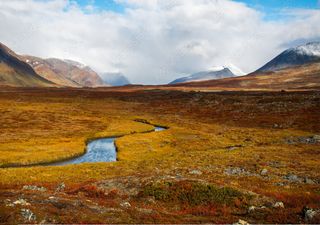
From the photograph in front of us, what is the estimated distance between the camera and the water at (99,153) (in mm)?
63531

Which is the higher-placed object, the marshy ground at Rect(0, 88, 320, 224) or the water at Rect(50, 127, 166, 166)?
the marshy ground at Rect(0, 88, 320, 224)

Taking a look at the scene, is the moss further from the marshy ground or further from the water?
the water

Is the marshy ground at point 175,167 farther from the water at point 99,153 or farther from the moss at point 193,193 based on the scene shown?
the water at point 99,153

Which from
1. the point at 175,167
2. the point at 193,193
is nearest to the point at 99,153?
the point at 175,167

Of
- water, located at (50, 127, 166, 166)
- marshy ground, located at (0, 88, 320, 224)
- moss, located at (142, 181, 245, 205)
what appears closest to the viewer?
marshy ground, located at (0, 88, 320, 224)

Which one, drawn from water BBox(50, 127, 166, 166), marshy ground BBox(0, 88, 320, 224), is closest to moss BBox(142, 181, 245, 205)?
marshy ground BBox(0, 88, 320, 224)

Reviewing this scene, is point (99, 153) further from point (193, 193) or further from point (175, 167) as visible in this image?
point (193, 193)

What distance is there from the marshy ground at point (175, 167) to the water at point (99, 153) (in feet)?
6.95

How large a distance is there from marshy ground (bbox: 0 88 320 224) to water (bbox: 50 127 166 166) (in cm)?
212

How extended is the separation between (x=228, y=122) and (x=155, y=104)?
178ft

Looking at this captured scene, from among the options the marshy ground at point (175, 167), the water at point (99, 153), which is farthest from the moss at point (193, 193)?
the water at point (99, 153)

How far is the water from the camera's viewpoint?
208ft

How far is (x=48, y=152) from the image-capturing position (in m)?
65.8

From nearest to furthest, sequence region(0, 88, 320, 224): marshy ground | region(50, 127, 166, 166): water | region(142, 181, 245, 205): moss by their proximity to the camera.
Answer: region(0, 88, 320, 224): marshy ground → region(142, 181, 245, 205): moss → region(50, 127, 166, 166): water
